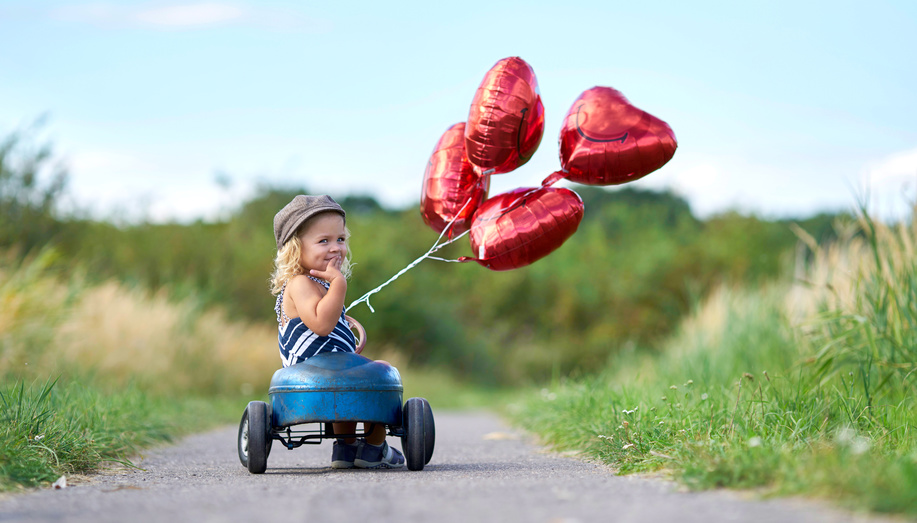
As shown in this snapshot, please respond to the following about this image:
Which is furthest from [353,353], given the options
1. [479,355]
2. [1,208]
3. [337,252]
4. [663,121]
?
[479,355]

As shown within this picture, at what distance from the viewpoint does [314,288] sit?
389cm

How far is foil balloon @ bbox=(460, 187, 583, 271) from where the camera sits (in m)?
4.33

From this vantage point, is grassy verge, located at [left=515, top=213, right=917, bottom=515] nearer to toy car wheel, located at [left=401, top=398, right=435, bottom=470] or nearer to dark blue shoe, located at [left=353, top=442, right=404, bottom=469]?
toy car wheel, located at [left=401, top=398, right=435, bottom=470]

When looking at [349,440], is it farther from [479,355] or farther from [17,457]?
[479,355]

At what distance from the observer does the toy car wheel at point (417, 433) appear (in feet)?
12.2

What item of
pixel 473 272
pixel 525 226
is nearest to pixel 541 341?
pixel 473 272

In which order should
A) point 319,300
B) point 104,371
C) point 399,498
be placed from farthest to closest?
point 104,371 → point 319,300 → point 399,498

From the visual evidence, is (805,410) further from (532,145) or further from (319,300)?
(319,300)

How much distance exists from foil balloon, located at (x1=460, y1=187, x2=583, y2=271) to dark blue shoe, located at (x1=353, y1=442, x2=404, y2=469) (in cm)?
108

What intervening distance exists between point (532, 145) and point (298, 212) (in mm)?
1375

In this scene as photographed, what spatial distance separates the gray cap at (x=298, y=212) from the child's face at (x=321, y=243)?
0.16 feet

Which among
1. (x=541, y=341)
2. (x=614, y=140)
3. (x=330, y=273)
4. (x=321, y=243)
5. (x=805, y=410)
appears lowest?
(x=541, y=341)

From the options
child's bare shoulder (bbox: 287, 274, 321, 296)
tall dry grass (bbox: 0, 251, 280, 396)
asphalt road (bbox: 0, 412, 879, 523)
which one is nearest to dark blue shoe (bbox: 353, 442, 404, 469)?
asphalt road (bbox: 0, 412, 879, 523)

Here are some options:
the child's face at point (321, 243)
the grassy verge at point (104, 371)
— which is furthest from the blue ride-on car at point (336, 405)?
the grassy verge at point (104, 371)
